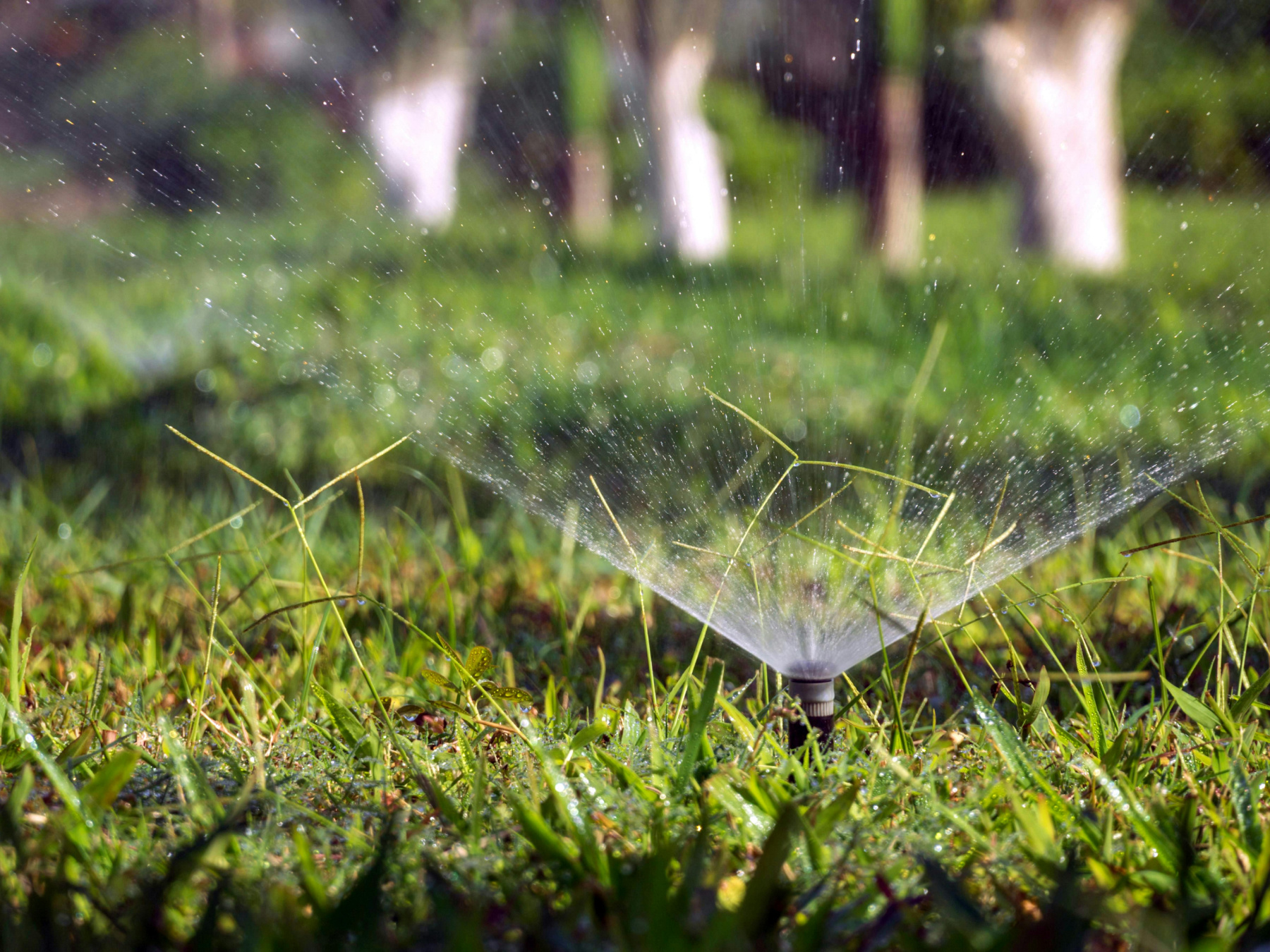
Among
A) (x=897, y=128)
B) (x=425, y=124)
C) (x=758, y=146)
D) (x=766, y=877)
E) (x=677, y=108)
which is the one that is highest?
(x=758, y=146)

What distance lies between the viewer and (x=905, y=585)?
1568 millimetres

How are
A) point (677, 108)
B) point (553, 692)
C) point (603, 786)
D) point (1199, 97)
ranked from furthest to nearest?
point (1199, 97)
point (677, 108)
point (553, 692)
point (603, 786)

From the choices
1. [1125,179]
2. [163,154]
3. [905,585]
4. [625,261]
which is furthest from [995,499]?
[163,154]

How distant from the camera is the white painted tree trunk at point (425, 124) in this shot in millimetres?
13133

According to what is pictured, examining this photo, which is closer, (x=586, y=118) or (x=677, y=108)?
(x=677, y=108)

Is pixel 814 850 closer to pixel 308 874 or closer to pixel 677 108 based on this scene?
pixel 308 874

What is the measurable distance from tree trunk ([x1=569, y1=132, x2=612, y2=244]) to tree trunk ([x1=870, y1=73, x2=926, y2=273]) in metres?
7.71

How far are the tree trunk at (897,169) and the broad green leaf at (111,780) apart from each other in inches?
258

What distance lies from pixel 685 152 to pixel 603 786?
9829mm

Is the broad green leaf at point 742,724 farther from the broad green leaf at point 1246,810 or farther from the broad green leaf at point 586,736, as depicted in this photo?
the broad green leaf at point 1246,810

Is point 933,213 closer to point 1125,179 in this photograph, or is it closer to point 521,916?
point 1125,179

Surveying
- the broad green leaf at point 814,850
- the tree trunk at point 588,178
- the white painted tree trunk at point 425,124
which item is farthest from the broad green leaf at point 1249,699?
the tree trunk at point 588,178

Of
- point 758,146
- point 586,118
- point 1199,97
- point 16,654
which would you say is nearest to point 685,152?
point 586,118

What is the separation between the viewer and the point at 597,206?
16.8 metres
